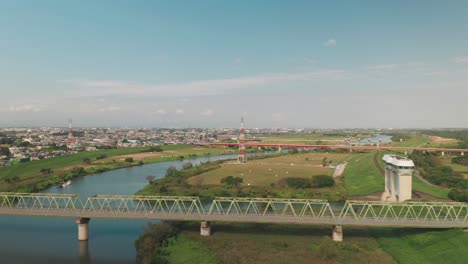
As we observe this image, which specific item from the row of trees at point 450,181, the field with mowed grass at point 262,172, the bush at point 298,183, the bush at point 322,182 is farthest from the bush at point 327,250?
the field with mowed grass at point 262,172

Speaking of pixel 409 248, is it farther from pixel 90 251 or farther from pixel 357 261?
pixel 90 251

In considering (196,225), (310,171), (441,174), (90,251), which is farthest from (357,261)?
(310,171)

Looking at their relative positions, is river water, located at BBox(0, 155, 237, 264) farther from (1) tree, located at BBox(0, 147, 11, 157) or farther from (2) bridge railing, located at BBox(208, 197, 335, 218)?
(1) tree, located at BBox(0, 147, 11, 157)

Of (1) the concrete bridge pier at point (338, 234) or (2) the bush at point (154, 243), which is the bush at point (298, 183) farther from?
(2) the bush at point (154, 243)

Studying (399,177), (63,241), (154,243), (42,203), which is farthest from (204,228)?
A: (399,177)

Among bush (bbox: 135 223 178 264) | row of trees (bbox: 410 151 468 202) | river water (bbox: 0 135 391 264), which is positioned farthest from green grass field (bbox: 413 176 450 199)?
river water (bbox: 0 135 391 264)
